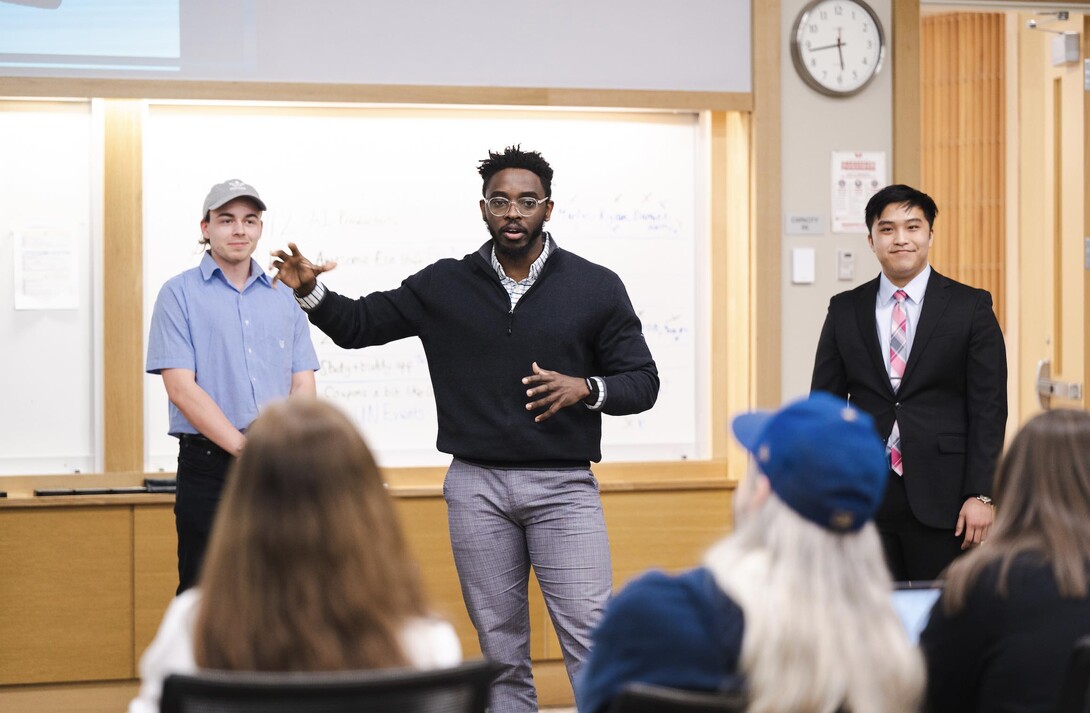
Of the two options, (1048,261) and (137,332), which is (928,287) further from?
(137,332)

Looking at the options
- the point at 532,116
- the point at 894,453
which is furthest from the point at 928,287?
the point at 532,116

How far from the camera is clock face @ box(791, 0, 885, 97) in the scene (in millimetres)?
4676

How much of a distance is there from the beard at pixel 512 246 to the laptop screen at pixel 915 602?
1544 millimetres

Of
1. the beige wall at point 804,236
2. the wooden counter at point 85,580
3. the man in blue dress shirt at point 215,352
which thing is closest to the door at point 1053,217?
the beige wall at point 804,236

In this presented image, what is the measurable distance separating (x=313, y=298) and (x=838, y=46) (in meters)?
2.48

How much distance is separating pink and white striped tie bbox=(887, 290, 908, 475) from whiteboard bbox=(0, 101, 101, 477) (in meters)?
2.68

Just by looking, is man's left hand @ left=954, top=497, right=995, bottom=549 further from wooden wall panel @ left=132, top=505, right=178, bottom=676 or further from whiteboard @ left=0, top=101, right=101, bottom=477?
whiteboard @ left=0, top=101, right=101, bottom=477

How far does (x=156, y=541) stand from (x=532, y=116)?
2.02 meters

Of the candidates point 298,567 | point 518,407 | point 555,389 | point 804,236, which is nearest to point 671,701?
point 298,567

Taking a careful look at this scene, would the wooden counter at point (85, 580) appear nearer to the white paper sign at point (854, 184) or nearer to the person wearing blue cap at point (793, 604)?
the white paper sign at point (854, 184)

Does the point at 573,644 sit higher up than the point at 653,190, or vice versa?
the point at 653,190

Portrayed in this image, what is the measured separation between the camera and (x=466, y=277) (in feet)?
11.0

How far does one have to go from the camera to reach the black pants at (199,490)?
3.45m

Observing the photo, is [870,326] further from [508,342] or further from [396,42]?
[396,42]
